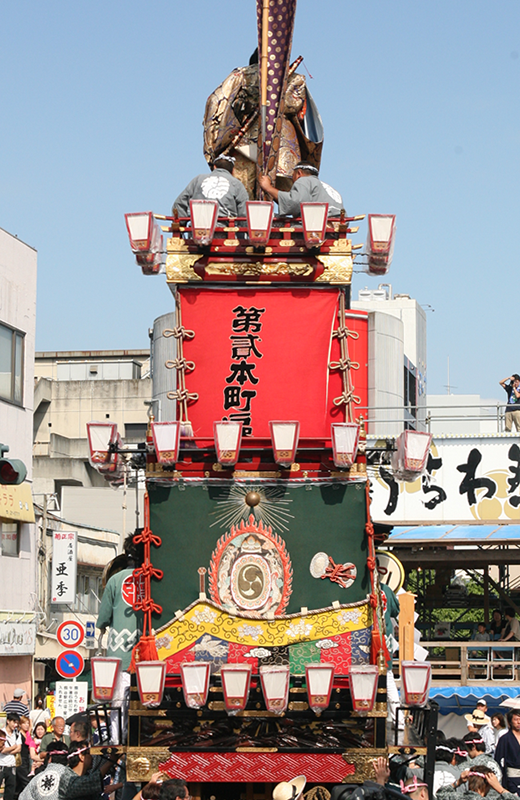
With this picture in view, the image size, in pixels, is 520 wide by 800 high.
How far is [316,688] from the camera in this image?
1189 cm

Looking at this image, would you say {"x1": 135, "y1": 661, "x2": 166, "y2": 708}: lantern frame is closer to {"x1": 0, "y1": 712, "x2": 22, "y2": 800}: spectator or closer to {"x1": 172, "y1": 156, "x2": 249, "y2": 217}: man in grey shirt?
{"x1": 0, "y1": 712, "x2": 22, "y2": 800}: spectator

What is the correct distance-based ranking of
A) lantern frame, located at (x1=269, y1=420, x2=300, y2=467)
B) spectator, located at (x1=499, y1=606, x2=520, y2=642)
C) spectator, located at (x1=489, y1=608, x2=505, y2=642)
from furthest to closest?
1. spectator, located at (x1=489, y1=608, x2=505, y2=642)
2. spectator, located at (x1=499, y1=606, x2=520, y2=642)
3. lantern frame, located at (x1=269, y1=420, x2=300, y2=467)

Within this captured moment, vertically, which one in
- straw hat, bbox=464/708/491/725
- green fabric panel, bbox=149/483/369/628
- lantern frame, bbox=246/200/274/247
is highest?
lantern frame, bbox=246/200/274/247

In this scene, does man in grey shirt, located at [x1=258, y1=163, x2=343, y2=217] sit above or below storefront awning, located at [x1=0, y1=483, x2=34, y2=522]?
above

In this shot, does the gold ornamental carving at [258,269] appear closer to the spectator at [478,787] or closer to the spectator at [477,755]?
the spectator at [477,755]

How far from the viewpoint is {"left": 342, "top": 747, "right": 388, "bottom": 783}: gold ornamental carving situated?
1228 cm

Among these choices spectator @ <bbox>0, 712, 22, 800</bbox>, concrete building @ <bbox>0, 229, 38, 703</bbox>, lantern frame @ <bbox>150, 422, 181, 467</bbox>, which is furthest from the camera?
concrete building @ <bbox>0, 229, 38, 703</bbox>

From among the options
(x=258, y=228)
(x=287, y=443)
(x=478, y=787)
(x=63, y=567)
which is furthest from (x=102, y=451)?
(x=63, y=567)

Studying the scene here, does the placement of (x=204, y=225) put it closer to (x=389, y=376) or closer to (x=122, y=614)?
(x=122, y=614)

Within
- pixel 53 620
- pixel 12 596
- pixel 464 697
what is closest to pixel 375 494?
pixel 464 697

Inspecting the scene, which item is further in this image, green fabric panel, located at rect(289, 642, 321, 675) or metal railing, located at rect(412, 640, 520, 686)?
metal railing, located at rect(412, 640, 520, 686)

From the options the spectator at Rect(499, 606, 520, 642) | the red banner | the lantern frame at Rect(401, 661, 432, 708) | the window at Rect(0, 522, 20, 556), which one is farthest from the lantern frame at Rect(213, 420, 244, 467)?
the window at Rect(0, 522, 20, 556)

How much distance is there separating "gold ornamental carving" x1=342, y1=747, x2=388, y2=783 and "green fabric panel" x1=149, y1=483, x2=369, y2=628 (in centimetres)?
154

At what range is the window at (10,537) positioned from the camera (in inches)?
1028
